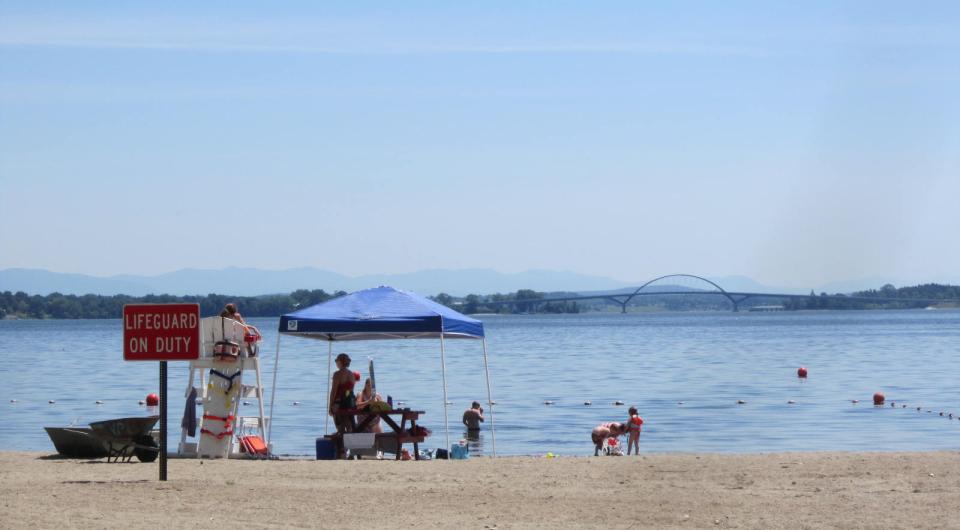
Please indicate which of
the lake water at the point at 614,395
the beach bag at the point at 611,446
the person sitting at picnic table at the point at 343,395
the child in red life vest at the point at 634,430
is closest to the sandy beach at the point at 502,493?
the person sitting at picnic table at the point at 343,395

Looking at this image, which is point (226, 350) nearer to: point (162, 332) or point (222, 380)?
point (222, 380)

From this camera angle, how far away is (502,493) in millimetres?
12789

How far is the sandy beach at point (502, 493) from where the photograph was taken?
1113cm

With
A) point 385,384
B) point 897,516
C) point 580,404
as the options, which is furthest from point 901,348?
point 897,516

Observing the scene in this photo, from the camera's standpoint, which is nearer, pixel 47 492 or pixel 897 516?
pixel 897 516

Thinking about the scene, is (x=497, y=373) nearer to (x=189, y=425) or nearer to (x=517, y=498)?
(x=189, y=425)

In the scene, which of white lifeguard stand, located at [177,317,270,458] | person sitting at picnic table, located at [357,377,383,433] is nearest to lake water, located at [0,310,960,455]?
person sitting at picnic table, located at [357,377,383,433]

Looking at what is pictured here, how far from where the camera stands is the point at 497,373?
51938 mm

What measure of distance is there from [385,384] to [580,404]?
10820mm

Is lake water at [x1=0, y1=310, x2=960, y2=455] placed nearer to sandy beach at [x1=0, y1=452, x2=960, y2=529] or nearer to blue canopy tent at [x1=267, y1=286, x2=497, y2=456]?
blue canopy tent at [x1=267, y1=286, x2=497, y2=456]

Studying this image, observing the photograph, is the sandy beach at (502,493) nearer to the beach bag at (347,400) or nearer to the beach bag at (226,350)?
the beach bag at (226,350)

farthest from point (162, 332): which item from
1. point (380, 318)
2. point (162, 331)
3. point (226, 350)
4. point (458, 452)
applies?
point (458, 452)

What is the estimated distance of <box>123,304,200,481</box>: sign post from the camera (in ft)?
43.9

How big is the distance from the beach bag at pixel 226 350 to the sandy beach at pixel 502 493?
1303 millimetres
